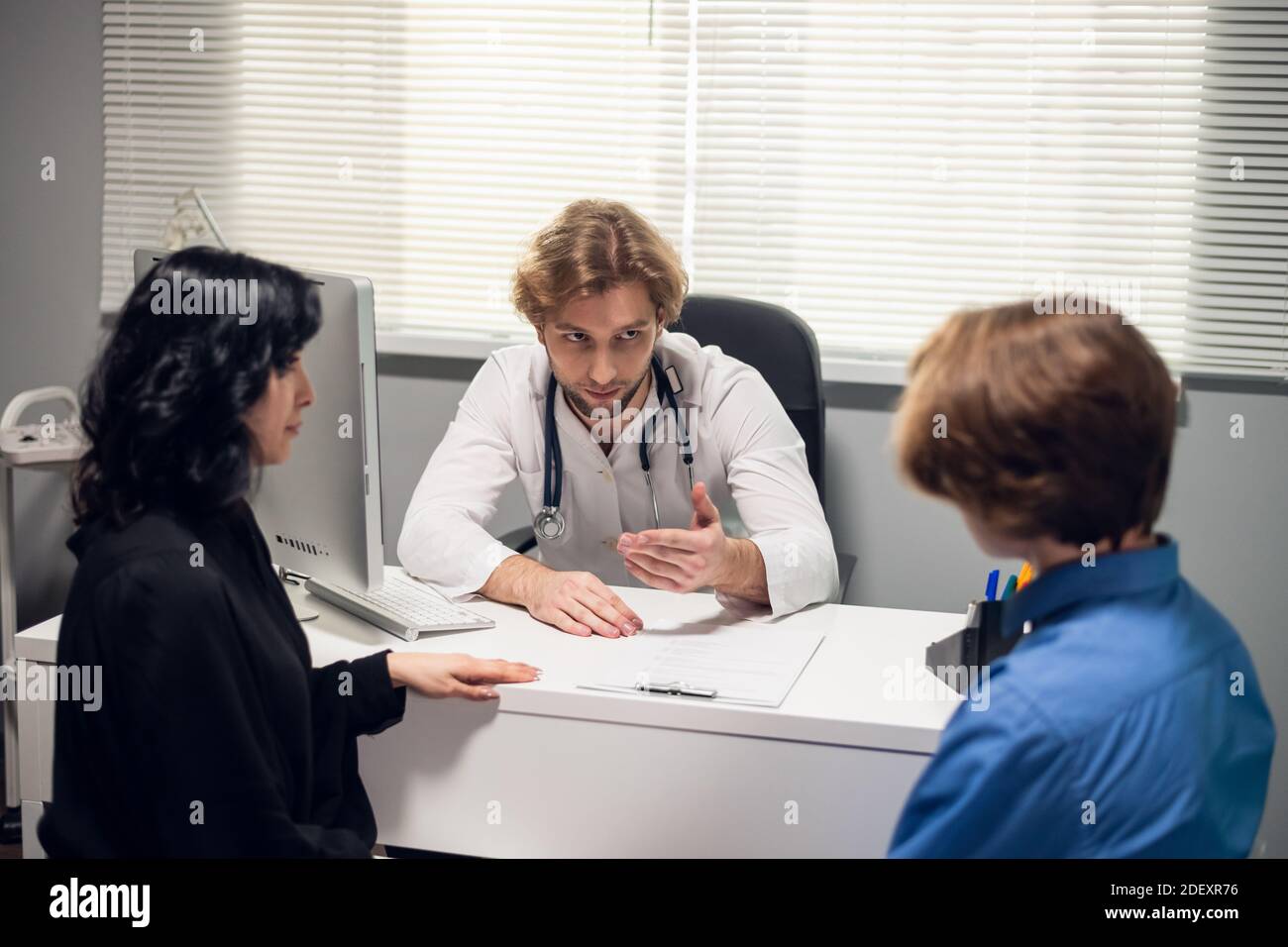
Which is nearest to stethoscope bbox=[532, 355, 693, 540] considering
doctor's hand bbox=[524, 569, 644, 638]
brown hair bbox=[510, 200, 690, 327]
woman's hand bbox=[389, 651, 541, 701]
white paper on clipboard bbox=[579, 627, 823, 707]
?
brown hair bbox=[510, 200, 690, 327]

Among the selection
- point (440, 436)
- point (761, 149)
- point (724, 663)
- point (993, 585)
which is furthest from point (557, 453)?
point (761, 149)

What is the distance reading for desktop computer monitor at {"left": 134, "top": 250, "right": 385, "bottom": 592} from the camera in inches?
53.4

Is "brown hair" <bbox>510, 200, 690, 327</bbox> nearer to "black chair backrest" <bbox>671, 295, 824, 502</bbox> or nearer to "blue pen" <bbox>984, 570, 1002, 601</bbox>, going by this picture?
"black chair backrest" <bbox>671, 295, 824, 502</bbox>

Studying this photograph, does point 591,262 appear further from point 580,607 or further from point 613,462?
point 580,607

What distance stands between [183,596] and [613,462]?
1.08 meters

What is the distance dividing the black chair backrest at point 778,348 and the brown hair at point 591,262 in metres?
0.35

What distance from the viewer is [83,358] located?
2.95 metres

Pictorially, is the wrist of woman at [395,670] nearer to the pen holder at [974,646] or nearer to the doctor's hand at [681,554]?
the doctor's hand at [681,554]

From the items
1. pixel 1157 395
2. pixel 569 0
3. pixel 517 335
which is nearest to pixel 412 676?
pixel 1157 395

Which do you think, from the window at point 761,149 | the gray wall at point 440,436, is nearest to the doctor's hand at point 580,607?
the window at point 761,149

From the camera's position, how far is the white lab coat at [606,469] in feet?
5.87

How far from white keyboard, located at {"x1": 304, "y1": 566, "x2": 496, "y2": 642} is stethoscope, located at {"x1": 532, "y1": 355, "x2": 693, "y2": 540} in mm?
244
